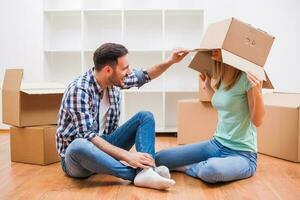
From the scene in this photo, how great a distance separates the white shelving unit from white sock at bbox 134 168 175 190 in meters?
1.79

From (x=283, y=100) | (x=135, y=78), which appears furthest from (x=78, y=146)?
(x=283, y=100)

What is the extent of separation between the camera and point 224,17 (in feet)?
11.2

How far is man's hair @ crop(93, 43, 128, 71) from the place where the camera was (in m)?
1.70

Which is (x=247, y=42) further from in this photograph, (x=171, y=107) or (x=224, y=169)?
(x=171, y=107)

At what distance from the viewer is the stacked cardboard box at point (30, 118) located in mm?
2158

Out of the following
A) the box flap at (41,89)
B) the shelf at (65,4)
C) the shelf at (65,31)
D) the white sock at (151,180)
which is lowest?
the white sock at (151,180)

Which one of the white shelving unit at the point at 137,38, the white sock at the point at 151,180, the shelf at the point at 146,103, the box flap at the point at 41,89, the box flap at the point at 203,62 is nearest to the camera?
the white sock at the point at 151,180

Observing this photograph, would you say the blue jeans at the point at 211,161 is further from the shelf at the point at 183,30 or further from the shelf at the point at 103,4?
the shelf at the point at 103,4

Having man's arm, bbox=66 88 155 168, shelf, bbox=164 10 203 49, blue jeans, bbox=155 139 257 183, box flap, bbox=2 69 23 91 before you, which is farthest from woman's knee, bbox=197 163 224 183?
shelf, bbox=164 10 203 49

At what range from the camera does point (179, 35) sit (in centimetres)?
351

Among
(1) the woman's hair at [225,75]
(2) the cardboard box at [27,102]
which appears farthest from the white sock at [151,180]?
(2) the cardboard box at [27,102]

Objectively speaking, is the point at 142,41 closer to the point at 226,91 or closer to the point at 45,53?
the point at 45,53

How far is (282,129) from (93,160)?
1304mm

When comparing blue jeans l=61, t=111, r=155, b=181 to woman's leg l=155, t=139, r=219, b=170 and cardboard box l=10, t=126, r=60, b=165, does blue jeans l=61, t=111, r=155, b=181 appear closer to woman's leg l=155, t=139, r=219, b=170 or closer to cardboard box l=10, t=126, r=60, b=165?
woman's leg l=155, t=139, r=219, b=170
